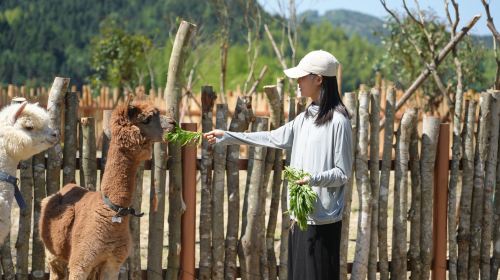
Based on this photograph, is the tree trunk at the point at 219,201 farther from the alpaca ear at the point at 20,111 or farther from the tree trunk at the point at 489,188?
the tree trunk at the point at 489,188

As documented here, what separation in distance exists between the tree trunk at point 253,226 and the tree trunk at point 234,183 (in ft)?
0.29

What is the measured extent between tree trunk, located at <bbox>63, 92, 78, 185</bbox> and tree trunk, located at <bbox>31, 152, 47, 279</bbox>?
0.18 m

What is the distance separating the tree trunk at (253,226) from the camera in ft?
20.2

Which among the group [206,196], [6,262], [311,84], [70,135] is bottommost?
[6,262]

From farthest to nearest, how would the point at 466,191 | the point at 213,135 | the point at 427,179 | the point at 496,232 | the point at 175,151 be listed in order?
the point at 496,232, the point at 466,191, the point at 427,179, the point at 175,151, the point at 213,135

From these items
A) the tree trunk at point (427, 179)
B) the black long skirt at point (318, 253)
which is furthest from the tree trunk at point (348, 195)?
the black long skirt at point (318, 253)

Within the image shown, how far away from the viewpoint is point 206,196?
6094mm

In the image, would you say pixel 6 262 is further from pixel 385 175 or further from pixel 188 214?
pixel 385 175

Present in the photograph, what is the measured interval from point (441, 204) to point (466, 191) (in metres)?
0.32

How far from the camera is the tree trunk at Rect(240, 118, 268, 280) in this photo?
614cm

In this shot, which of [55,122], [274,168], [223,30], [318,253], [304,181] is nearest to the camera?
[304,181]

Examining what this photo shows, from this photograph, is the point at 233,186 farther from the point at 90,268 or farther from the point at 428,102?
the point at 428,102

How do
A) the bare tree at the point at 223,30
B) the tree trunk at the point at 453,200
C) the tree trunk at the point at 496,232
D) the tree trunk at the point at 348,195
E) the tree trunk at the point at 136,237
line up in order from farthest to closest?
the bare tree at the point at 223,30, the tree trunk at the point at 496,232, the tree trunk at the point at 453,200, the tree trunk at the point at 348,195, the tree trunk at the point at 136,237

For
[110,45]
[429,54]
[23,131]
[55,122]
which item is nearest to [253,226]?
[55,122]
